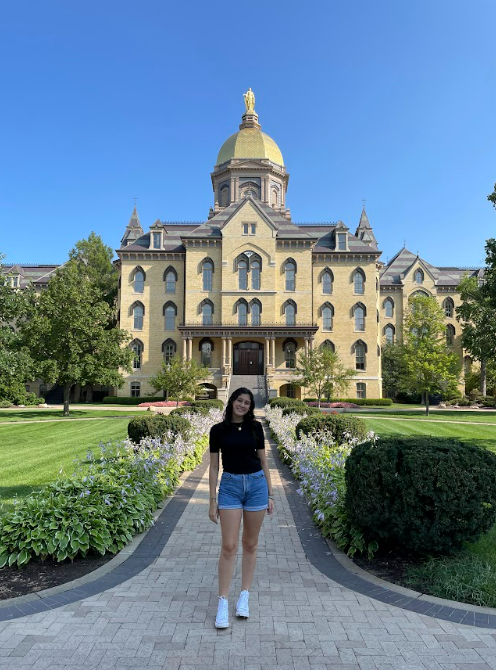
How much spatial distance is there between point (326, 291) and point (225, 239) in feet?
36.1

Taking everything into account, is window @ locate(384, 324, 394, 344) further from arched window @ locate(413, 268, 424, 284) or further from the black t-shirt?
the black t-shirt

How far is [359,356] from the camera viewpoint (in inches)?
1863

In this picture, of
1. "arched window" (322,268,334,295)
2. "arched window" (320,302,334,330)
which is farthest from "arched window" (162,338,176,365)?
"arched window" (322,268,334,295)

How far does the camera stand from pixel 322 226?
2229 inches

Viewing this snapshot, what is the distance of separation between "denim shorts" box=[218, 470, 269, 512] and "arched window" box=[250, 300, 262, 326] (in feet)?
133

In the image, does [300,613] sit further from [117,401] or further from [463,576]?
[117,401]

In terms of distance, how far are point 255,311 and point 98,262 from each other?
67.0 ft

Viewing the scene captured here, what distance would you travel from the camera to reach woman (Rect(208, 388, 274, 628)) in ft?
15.6

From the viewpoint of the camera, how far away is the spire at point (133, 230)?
5384 cm

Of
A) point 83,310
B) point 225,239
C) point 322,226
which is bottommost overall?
point 83,310

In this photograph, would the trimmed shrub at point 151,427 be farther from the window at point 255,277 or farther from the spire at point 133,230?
the spire at point 133,230

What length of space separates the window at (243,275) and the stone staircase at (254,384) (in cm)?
848

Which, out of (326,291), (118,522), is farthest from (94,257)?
(118,522)

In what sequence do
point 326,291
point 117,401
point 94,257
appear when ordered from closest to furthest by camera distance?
point 117,401
point 326,291
point 94,257
